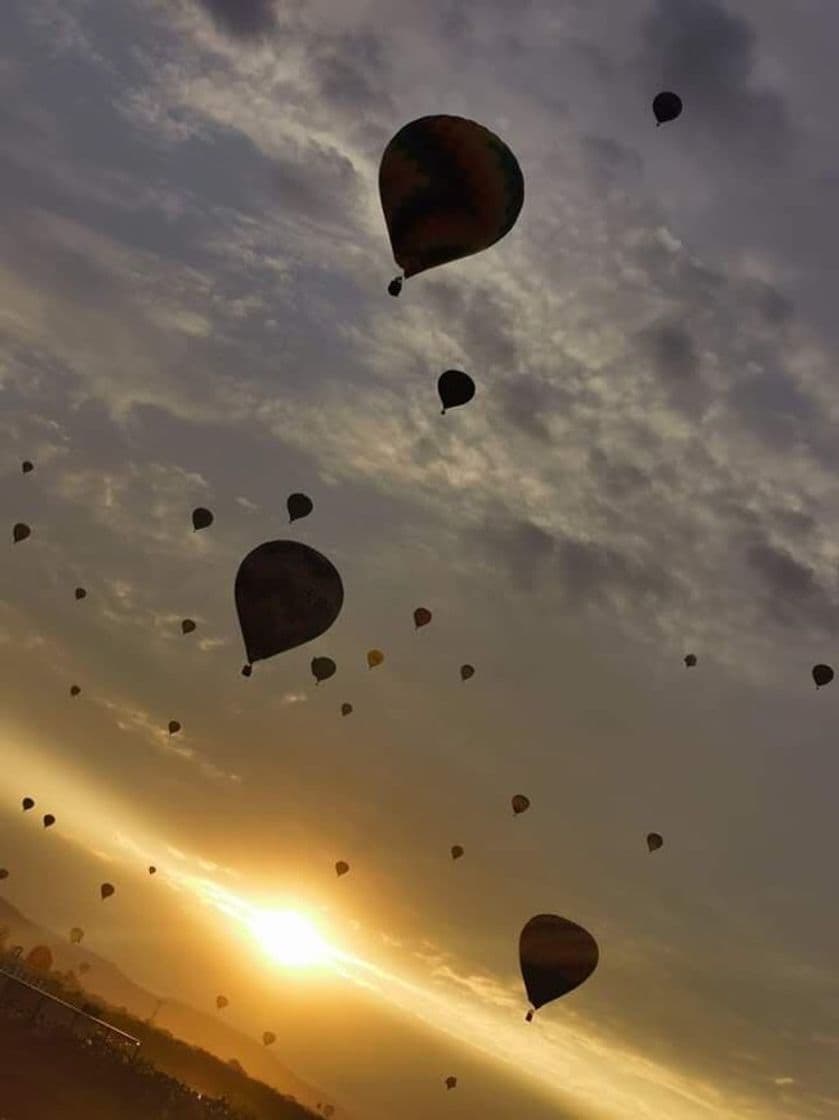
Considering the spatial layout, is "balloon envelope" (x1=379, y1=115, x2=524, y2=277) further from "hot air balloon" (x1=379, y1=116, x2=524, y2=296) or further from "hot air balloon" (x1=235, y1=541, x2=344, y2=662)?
"hot air balloon" (x1=235, y1=541, x2=344, y2=662)

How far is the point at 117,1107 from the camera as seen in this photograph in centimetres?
3916

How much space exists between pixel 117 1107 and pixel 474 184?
30.5 meters

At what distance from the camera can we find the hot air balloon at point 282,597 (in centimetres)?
3759

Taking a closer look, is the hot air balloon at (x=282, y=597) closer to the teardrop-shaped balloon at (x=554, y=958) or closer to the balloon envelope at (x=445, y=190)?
the balloon envelope at (x=445, y=190)

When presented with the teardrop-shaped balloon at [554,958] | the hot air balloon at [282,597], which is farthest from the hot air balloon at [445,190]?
the teardrop-shaped balloon at [554,958]

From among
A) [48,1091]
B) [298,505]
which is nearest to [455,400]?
[298,505]

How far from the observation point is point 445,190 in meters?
32.2

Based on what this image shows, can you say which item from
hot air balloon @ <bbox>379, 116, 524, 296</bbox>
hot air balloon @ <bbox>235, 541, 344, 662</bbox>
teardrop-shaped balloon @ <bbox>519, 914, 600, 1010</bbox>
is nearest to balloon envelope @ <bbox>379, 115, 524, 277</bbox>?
hot air balloon @ <bbox>379, 116, 524, 296</bbox>

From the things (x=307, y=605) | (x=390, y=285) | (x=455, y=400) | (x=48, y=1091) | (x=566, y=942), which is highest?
(x=455, y=400)

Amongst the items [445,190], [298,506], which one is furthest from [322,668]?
[445,190]

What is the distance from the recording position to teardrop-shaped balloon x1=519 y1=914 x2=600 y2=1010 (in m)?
42.4

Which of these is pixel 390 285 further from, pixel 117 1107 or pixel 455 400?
pixel 117 1107

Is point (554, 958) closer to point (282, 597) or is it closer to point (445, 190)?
point (282, 597)

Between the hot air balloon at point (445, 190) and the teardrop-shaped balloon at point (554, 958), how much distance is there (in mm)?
23984
